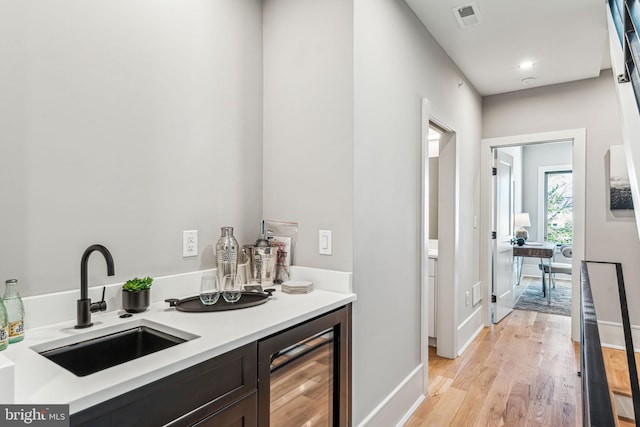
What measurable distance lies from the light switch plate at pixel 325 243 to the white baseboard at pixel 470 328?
213 cm

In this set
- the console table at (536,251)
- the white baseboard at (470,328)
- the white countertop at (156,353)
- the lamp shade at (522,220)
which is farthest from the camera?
the lamp shade at (522,220)

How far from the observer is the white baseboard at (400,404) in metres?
1.96

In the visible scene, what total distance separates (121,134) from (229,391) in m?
1.08

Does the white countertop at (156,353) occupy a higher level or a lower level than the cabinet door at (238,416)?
higher

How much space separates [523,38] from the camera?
279 centimetres

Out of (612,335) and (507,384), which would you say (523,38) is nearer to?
(507,384)

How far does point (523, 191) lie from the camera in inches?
291

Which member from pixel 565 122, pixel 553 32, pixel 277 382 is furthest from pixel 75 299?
pixel 565 122

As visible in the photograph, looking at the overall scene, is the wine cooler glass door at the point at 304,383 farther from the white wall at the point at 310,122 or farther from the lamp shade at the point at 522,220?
the lamp shade at the point at 522,220

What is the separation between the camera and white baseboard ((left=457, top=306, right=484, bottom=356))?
3354 millimetres

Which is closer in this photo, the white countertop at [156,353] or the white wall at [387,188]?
the white countertop at [156,353]

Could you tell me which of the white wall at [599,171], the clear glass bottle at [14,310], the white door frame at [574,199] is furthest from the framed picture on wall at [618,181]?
the clear glass bottle at [14,310]

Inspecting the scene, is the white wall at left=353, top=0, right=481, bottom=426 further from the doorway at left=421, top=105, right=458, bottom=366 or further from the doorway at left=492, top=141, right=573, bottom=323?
the doorway at left=492, top=141, right=573, bottom=323

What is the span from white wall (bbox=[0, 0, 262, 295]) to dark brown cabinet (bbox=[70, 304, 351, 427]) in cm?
66
